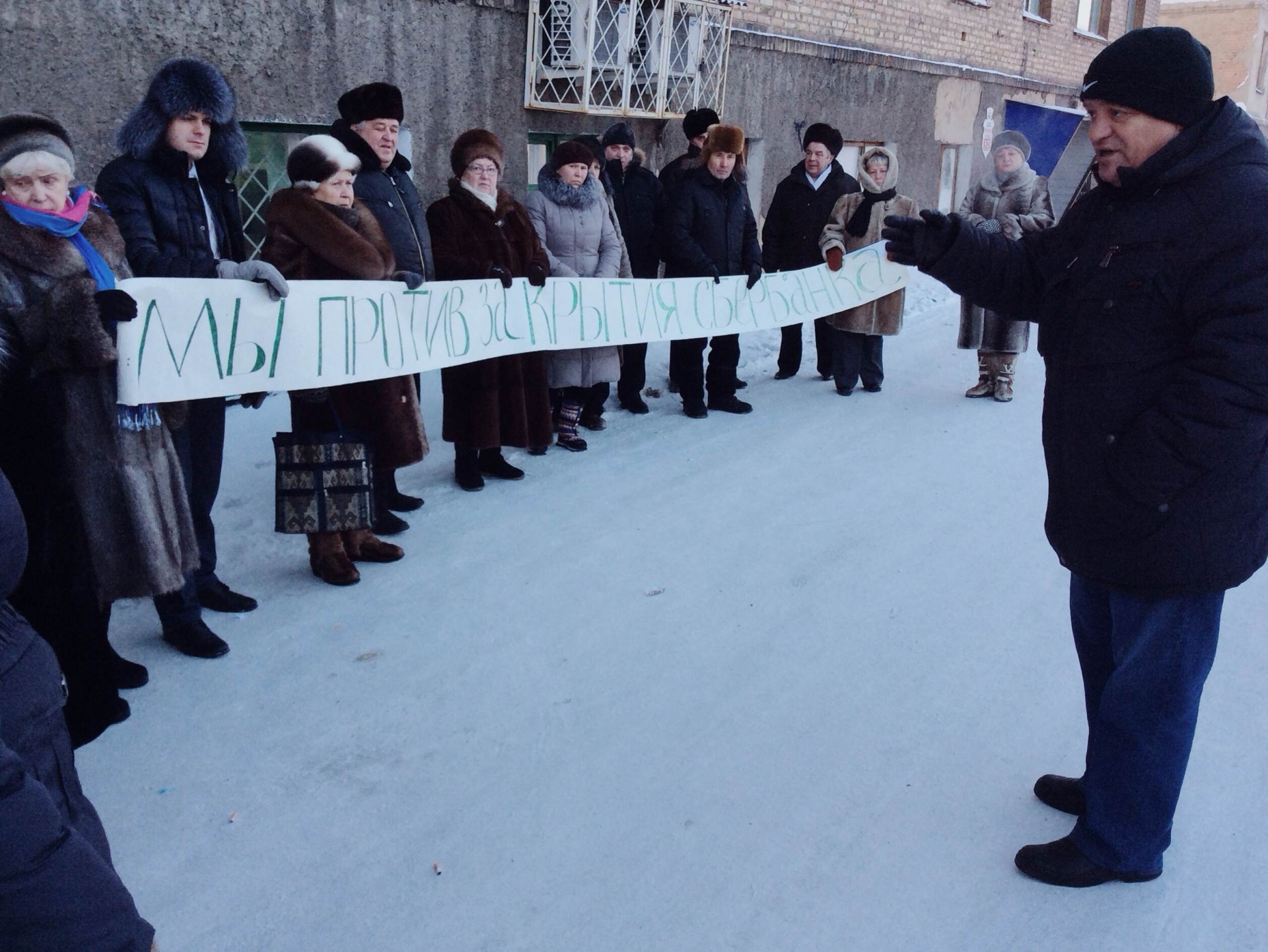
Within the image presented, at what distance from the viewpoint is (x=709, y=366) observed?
6988 millimetres

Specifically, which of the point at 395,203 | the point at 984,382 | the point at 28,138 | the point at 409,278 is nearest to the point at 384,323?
the point at 409,278

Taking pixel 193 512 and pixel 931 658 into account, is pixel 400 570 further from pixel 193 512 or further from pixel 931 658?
pixel 931 658

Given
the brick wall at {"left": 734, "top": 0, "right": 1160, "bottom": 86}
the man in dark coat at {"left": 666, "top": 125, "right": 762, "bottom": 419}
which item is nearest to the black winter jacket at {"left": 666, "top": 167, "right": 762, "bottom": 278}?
the man in dark coat at {"left": 666, "top": 125, "right": 762, "bottom": 419}

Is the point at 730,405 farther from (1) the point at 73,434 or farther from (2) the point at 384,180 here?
(1) the point at 73,434

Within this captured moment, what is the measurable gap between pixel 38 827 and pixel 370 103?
3709 millimetres

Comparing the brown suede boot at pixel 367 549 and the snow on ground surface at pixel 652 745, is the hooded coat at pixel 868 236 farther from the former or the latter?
the brown suede boot at pixel 367 549

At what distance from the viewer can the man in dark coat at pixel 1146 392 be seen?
200 cm

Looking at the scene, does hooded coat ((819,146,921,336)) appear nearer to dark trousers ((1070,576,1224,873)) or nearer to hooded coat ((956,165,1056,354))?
hooded coat ((956,165,1056,354))

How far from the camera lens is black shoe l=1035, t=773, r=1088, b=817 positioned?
2.72m

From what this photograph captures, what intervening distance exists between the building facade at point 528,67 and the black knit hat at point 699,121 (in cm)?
149

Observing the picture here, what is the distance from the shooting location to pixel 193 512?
12.1ft

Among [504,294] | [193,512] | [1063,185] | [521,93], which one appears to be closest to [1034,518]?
[504,294]

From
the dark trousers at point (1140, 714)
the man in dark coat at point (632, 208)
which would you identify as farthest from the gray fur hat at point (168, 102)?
the man in dark coat at point (632, 208)

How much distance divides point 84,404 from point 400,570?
154 centimetres
